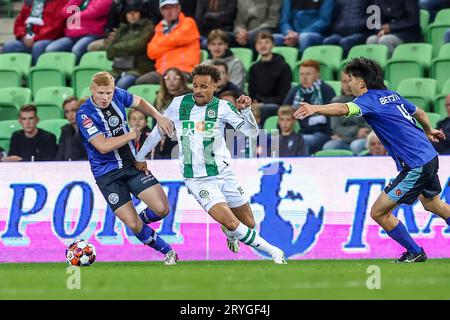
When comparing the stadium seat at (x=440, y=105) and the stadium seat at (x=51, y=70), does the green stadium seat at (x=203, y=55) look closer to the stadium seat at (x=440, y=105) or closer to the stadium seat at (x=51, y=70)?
the stadium seat at (x=51, y=70)

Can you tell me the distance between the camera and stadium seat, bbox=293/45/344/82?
19.2 metres

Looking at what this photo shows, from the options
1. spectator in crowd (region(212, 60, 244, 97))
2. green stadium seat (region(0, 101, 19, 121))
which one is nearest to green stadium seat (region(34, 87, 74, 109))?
green stadium seat (region(0, 101, 19, 121))

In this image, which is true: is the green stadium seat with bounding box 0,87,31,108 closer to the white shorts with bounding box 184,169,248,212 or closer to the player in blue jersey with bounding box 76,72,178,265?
the player in blue jersey with bounding box 76,72,178,265

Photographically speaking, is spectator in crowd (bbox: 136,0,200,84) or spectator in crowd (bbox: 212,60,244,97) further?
spectator in crowd (bbox: 136,0,200,84)

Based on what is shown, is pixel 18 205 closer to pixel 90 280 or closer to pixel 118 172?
pixel 118 172

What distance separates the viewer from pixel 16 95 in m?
20.6

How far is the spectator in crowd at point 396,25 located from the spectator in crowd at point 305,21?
80 cm

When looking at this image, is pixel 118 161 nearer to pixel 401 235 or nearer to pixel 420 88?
pixel 401 235

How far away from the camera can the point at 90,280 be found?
11.3 meters

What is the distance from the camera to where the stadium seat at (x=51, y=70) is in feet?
68.5

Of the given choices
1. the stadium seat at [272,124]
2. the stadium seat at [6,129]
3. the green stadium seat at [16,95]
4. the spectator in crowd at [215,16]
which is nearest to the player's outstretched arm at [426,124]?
the stadium seat at [272,124]

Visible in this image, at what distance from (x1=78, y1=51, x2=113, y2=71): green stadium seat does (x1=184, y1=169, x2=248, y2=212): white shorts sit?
24.9 ft
